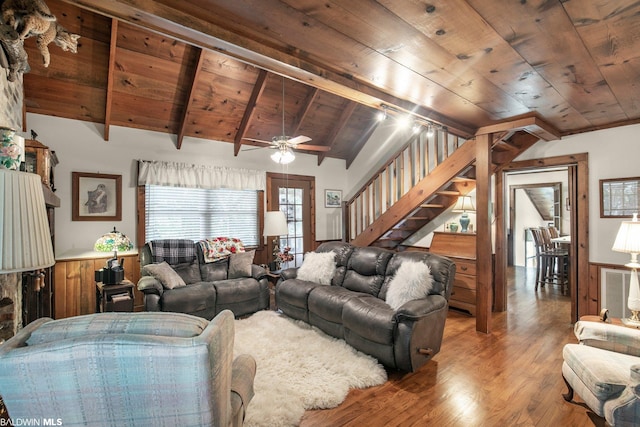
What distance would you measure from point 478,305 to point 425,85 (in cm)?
262

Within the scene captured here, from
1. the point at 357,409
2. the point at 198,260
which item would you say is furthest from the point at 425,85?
the point at 198,260

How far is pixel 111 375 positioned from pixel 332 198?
18.6 ft

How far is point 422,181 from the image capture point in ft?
14.7

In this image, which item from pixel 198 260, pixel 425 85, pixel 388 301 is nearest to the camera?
pixel 425 85

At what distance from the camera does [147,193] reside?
4547 mm

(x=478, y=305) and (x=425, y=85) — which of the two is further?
(x=478, y=305)

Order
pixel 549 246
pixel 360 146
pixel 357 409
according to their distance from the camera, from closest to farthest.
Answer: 1. pixel 357 409
2. pixel 549 246
3. pixel 360 146

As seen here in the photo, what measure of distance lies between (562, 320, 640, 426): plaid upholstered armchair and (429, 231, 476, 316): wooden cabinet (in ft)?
5.93

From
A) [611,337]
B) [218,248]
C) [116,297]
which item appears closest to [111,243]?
[116,297]

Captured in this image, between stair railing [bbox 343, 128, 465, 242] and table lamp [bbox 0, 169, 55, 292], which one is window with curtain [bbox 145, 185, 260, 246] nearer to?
stair railing [bbox 343, 128, 465, 242]

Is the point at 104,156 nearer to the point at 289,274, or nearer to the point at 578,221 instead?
the point at 289,274

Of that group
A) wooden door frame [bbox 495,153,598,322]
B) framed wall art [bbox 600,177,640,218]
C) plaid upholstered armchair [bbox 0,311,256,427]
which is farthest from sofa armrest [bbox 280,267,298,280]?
framed wall art [bbox 600,177,640,218]

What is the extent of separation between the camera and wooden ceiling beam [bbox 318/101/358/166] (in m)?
5.48

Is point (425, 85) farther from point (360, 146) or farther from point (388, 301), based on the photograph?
point (360, 146)
